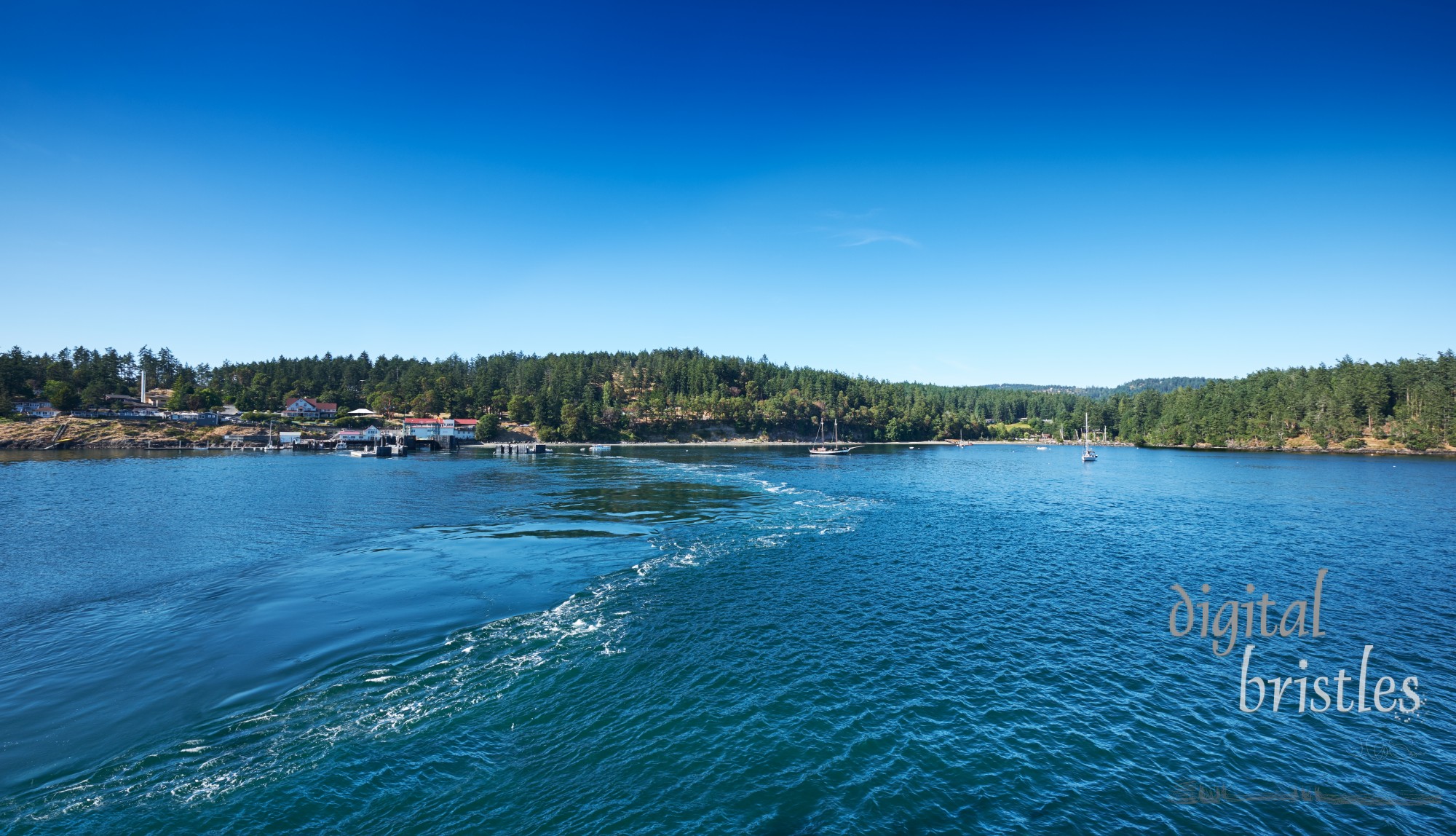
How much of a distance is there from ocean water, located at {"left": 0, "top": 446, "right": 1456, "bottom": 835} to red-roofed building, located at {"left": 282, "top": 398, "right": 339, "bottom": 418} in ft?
514

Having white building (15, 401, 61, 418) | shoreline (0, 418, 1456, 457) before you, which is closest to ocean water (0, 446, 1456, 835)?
shoreline (0, 418, 1456, 457)

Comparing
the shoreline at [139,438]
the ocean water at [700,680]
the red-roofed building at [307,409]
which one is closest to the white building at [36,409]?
the shoreline at [139,438]

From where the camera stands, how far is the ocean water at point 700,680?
13312 mm

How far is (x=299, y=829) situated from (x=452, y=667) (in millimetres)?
8008

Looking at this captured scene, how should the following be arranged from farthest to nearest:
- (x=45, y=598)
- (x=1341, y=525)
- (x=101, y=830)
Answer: (x=1341, y=525)
(x=45, y=598)
(x=101, y=830)

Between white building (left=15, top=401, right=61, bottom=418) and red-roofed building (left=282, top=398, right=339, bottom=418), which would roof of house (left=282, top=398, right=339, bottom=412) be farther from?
white building (left=15, top=401, right=61, bottom=418)

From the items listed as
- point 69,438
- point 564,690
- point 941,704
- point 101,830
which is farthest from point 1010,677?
point 69,438

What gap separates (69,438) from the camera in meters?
126

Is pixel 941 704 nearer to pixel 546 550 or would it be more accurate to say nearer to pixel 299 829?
pixel 299 829

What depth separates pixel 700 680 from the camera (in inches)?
773

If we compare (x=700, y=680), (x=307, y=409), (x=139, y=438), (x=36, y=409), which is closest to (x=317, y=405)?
(x=307, y=409)

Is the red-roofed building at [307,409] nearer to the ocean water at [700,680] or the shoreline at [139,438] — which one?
the shoreline at [139,438]

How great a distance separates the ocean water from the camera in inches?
524

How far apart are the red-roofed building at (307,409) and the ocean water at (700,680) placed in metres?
157
